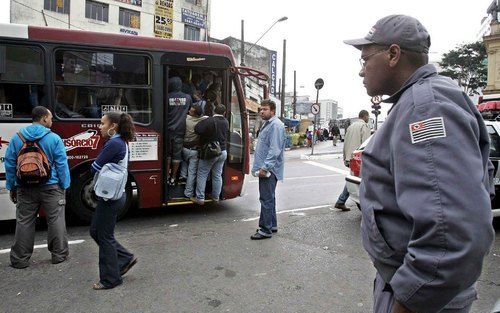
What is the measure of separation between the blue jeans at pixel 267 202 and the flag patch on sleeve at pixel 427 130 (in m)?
4.23

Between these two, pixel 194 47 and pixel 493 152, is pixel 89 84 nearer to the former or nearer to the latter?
pixel 194 47

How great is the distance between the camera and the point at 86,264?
15.0 feet

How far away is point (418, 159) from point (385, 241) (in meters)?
0.34

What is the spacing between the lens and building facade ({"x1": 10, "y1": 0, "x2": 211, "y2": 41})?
2914 centimetres

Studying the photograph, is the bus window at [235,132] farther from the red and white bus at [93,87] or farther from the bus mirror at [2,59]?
the bus mirror at [2,59]

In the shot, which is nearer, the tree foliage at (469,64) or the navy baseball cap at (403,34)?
the navy baseball cap at (403,34)

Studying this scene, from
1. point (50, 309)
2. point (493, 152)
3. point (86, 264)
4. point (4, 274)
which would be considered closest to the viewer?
point (50, 309)

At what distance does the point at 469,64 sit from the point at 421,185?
55814 millimetres

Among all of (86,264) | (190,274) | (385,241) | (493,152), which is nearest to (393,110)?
(385,241)

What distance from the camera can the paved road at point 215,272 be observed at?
140 inches

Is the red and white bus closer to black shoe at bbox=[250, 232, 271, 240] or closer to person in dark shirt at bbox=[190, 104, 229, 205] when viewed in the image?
person in dark shirt at bbox=[190, 104, 229, 205]

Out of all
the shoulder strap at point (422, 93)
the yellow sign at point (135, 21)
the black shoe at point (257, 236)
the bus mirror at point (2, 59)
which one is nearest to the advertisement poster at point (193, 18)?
the yellow sign at point (135, 21)

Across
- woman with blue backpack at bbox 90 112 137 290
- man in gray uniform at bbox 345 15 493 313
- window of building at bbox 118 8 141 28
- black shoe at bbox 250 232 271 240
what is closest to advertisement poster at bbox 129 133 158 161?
black shoe at bbox 250 232 271 240

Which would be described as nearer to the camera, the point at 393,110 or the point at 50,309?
the point at 393,110
